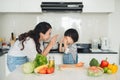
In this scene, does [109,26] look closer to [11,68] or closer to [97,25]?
[97,25]

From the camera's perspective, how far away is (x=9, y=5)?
388cm

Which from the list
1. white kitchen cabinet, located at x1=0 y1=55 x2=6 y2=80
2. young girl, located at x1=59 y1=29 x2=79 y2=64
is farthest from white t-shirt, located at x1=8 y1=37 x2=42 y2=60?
white kitchen cabinet, located at x1=0 y1=55 x2=6 y2=80

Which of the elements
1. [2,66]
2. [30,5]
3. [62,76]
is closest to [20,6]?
[30,5]

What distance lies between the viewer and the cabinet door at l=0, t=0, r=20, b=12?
3871 mm

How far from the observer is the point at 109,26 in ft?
13.8

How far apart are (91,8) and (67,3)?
430 mm

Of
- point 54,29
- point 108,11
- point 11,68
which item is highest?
point 108,11

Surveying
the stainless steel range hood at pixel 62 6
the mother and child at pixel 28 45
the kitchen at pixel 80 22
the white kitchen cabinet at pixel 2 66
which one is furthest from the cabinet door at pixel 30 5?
the mother and child at pixel 28 45

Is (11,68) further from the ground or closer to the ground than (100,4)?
closer to the ground

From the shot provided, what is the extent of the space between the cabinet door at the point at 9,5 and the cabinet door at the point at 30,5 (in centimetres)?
9

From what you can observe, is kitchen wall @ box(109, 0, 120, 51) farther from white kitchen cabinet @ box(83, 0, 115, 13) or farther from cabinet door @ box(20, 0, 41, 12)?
cabinet door @ box(20, 0, 41, 12)

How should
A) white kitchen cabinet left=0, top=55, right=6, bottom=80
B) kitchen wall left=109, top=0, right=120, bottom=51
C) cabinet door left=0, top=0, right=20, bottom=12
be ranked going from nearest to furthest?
white kitchen cabinet left=0, top=55, right=6, bottom=80 < cabinet door left=0, top=0, right=20, bottom=12 < kitchen wall left=109, top=0, right=120, bottom=51

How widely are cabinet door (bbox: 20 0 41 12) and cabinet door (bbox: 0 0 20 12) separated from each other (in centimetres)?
9

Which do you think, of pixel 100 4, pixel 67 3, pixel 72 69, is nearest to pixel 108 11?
pixel 100 4
